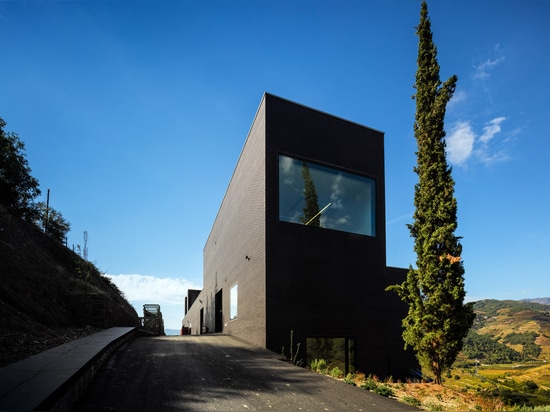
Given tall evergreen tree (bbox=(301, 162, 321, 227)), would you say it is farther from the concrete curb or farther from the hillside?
the hillside

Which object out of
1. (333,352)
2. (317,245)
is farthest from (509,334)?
(317,245)

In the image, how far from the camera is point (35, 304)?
12.2 meters

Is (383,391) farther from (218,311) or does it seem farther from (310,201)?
(218,311)

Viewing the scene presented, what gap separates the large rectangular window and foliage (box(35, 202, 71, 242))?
80.3ft

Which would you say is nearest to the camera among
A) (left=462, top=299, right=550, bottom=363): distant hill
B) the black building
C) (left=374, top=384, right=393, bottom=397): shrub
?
(left=374, top=384, right=393, bottom=397): shrub

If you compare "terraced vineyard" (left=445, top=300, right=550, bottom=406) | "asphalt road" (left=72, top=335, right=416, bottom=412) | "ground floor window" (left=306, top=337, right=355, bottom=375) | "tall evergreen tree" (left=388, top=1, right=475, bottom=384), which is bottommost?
"terraced vineyard" (left=445, top=300, right=550, bottom=406)

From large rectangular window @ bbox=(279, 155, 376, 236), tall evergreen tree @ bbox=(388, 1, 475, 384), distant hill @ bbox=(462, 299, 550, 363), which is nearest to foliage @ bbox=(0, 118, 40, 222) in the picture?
large rectangular window @ bbox=(279, 155, 376, 236)

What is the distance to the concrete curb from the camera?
4.43 m

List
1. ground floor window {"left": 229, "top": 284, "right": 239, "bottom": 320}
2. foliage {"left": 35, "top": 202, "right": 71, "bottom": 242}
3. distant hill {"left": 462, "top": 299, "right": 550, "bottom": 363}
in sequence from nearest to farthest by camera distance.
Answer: ground floor window {"left": 229, "top": 284, "right": 239, "bottom": 320}, foliage {"left": 35, "top": 202, "right": 71, "bottom": 242}, distant hill {"left": 462, "top": 299, "right": 550, "bottom": 363}

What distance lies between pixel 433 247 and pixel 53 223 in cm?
3194

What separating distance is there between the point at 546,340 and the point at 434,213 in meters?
83.6

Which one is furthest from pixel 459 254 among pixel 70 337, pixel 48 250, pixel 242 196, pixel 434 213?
pixel 48 250

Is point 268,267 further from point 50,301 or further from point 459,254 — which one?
point 50,301

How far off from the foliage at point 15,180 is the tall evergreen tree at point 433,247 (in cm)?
2270
